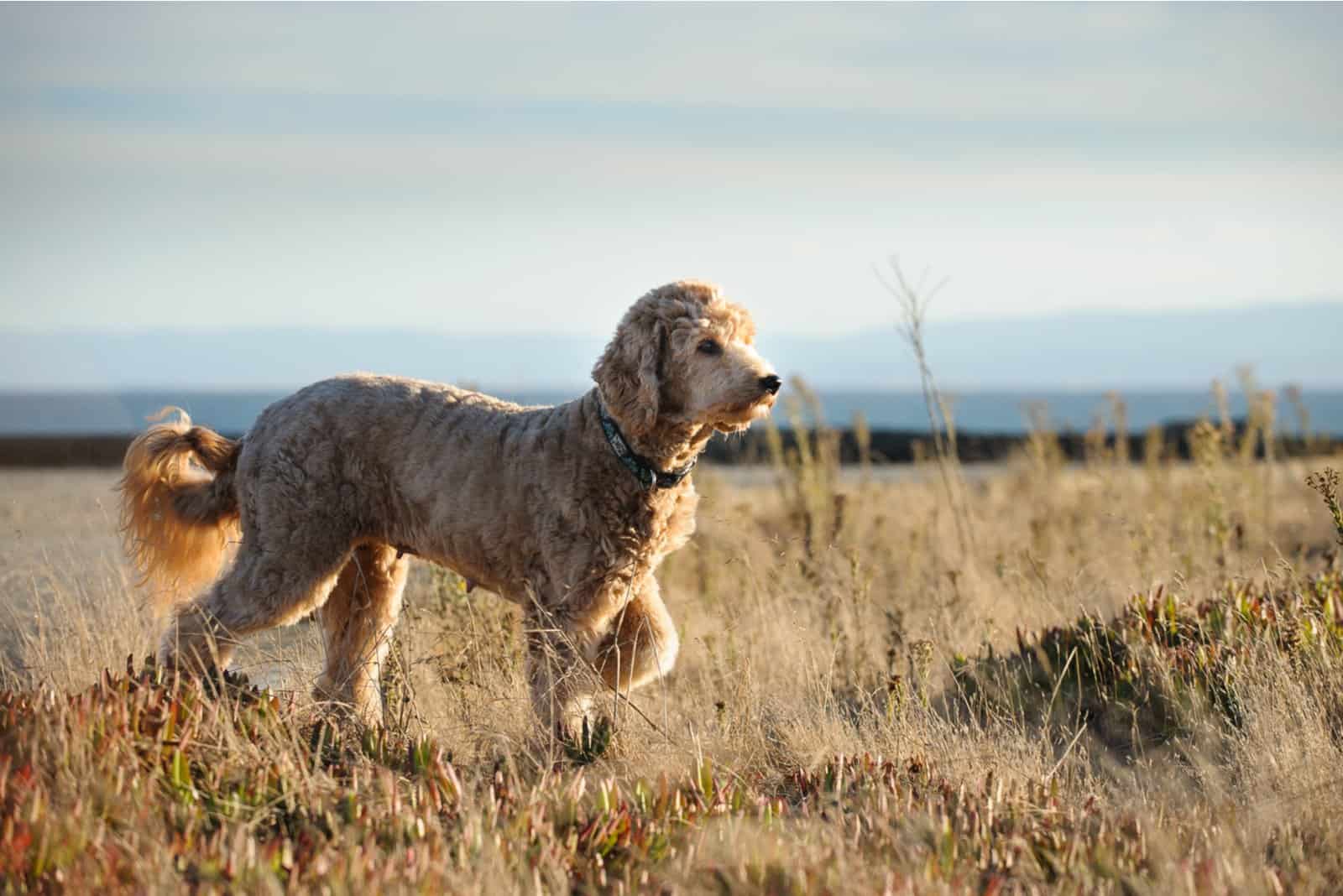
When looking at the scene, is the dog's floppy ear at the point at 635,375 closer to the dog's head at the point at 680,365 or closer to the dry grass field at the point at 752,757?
the dog's head at the point at 680,365

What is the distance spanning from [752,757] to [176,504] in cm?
293

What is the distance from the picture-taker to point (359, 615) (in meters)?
5.83

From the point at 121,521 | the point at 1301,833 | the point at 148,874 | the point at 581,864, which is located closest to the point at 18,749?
the point at 148,874

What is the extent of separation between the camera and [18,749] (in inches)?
151

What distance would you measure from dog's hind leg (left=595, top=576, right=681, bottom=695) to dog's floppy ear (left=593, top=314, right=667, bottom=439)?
27.7 inches

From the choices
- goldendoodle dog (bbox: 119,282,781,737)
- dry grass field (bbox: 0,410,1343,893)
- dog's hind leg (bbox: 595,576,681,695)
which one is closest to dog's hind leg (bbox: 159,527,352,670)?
goldendoodle dog (bbox: 119,282,781,737)

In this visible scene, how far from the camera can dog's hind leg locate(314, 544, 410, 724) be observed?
5.78 m

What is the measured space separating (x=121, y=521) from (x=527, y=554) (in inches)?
82.7

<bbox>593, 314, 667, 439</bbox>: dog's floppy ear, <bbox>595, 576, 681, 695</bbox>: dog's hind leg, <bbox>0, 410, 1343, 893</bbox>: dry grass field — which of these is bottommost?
<bbox>0, 410, 1343, 893</bbox>: dry grass field

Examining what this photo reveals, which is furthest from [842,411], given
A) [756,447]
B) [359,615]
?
[359,615]

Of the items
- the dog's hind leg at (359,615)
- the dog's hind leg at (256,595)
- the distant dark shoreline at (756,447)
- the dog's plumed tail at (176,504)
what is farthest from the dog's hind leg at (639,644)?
the distant dark shoreline at (756,447)

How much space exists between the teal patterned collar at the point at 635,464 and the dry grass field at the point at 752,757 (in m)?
0.48

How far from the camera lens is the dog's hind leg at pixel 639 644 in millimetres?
5227

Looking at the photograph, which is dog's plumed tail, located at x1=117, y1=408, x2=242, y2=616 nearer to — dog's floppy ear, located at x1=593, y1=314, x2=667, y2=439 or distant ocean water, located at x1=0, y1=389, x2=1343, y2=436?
distant ocean water, located at x1=0, y1=389, x2=1343, y2=436
